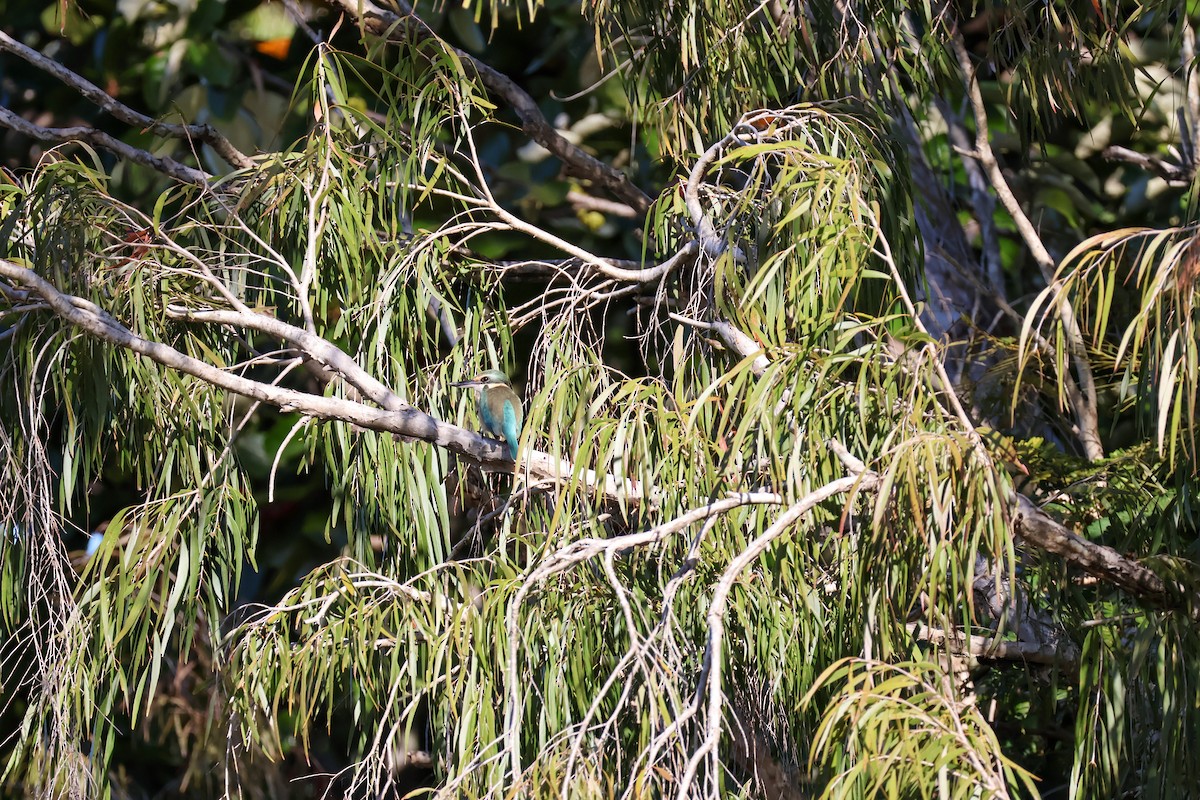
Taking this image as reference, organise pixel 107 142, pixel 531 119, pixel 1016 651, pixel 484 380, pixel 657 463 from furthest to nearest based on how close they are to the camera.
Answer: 1. pixel 531 119
2. pixel 107 142
3. pixel 484 380
4. pixel 1016 651
5. pixel 657 463

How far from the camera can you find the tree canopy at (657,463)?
4.74ft

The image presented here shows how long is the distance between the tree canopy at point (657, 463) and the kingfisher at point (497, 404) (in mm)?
40

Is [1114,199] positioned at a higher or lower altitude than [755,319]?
higher

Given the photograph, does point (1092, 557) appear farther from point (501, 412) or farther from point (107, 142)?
point (107, 142)

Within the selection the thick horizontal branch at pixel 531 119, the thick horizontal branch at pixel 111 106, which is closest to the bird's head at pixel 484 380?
the thick horizontal branch at pixel 111 106

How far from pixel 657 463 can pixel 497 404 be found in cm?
65

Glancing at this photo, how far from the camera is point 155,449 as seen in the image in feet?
7.02

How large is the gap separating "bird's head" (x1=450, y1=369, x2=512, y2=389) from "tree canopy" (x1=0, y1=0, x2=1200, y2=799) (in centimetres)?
3

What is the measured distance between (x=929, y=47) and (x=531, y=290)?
1.71 meters

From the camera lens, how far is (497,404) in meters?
2.33

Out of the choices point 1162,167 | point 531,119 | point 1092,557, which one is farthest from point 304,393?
point 1162,167

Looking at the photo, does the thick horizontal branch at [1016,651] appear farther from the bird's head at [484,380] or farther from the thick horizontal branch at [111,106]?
the thick horizontal branch at [111,106]

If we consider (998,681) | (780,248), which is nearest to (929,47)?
(780,248)

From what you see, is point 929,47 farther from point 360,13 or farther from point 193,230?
point 193,230
